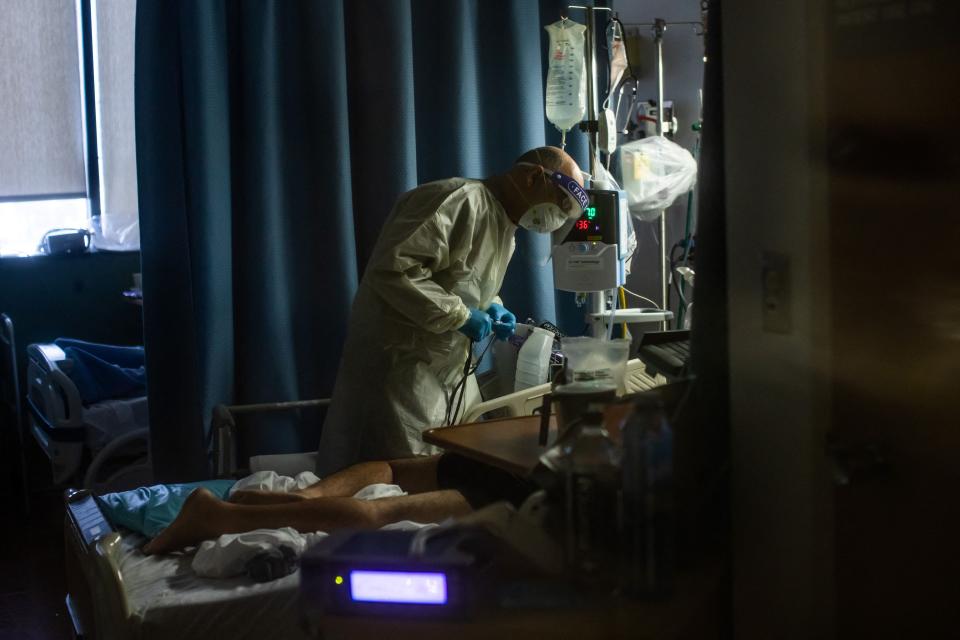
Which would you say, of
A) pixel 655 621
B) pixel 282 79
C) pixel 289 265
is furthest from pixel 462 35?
pixel 655 621

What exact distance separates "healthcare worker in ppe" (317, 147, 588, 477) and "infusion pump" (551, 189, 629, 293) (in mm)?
188

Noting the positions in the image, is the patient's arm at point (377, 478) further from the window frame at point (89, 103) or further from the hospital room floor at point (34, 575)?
the window frame at point (89, 103)

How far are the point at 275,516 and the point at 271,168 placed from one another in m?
1.47

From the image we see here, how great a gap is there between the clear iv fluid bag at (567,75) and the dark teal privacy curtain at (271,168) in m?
0.29

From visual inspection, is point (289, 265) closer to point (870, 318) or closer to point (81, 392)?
point (81, 392)

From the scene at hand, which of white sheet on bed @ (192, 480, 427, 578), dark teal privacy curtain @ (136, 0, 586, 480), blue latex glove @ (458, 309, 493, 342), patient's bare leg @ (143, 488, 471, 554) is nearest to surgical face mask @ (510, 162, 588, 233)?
blue latex glove @ (458, 309, 493, 342)

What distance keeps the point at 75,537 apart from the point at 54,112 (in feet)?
9.14

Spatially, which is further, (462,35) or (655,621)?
(462,35)

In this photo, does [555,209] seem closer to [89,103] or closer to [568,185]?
[568,185]

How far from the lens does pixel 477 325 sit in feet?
8.99

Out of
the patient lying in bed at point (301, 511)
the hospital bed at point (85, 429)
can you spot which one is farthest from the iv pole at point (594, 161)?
the hospital bed at point (85, 429)

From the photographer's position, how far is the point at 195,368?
10.3ft

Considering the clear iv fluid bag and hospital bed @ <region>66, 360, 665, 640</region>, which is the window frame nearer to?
the clear iv fluid bag

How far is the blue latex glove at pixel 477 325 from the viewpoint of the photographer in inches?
108
